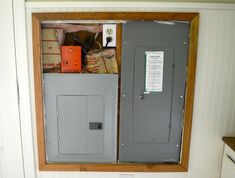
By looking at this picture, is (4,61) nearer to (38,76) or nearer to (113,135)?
(38,76)

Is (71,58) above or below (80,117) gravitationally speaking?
above

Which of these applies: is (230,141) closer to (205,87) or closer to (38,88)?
(205,87)

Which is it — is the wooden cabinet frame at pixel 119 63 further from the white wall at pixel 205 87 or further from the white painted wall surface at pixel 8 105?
the white painted wall surface at pixel 8 105

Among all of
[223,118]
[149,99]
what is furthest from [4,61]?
[223,118]

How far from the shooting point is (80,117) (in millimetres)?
1671

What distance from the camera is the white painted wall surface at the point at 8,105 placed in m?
1.56

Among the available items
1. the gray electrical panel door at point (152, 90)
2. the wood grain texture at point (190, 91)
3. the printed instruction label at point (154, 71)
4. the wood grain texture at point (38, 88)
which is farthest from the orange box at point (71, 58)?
the wood grain texture at point (190, 91)

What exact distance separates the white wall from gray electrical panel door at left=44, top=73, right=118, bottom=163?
0.42ft

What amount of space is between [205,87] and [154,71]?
39 centimetres

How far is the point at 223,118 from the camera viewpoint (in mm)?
1690

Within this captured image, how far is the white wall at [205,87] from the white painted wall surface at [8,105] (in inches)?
2.1

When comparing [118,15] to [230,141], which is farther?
[230,141]

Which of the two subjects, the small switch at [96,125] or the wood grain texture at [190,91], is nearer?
the wood grain texture at [190,91]

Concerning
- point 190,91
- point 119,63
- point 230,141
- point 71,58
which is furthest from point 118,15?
point 230,141
